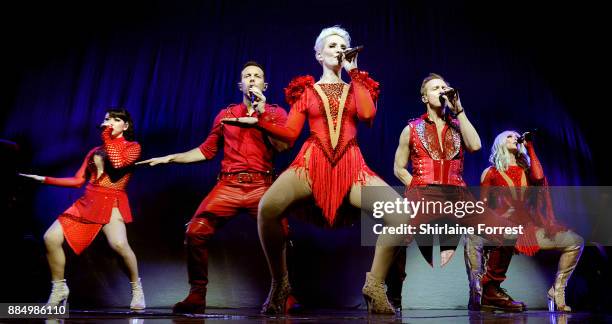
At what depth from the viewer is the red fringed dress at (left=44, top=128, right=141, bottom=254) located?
412 centimetres

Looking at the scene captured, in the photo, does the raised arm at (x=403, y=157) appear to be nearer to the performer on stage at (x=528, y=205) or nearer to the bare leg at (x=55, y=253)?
the performer on stage at (x=528, y=205)

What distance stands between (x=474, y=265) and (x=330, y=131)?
172 centimetres

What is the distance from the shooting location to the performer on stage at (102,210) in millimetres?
4059

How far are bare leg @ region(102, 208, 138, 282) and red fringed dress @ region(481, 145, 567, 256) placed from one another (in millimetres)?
2557

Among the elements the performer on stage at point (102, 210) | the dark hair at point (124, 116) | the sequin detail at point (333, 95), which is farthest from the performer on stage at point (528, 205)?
the dark hair at point (124, 116)

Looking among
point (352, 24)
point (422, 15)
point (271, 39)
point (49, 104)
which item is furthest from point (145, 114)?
point (422, 15)

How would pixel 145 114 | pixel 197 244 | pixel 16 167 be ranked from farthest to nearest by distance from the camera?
pixel 145 114
pixel 16 167
pixel 197 244

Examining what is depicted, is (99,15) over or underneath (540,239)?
over

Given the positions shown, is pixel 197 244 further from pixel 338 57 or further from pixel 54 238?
pixel 338 57

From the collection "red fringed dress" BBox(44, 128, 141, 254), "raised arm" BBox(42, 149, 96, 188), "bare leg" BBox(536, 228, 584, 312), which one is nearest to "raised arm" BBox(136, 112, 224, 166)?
"red fringed dress" BBox(44, 128, 141, 254)

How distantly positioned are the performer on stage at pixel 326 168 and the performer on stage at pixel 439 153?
564mm

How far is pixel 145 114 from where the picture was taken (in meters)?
4.94

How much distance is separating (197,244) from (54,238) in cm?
97

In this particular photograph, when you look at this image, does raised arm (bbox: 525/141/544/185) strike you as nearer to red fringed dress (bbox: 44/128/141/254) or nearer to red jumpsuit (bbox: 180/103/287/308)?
red jumpsuit (bbox: 180/103/287/308)
